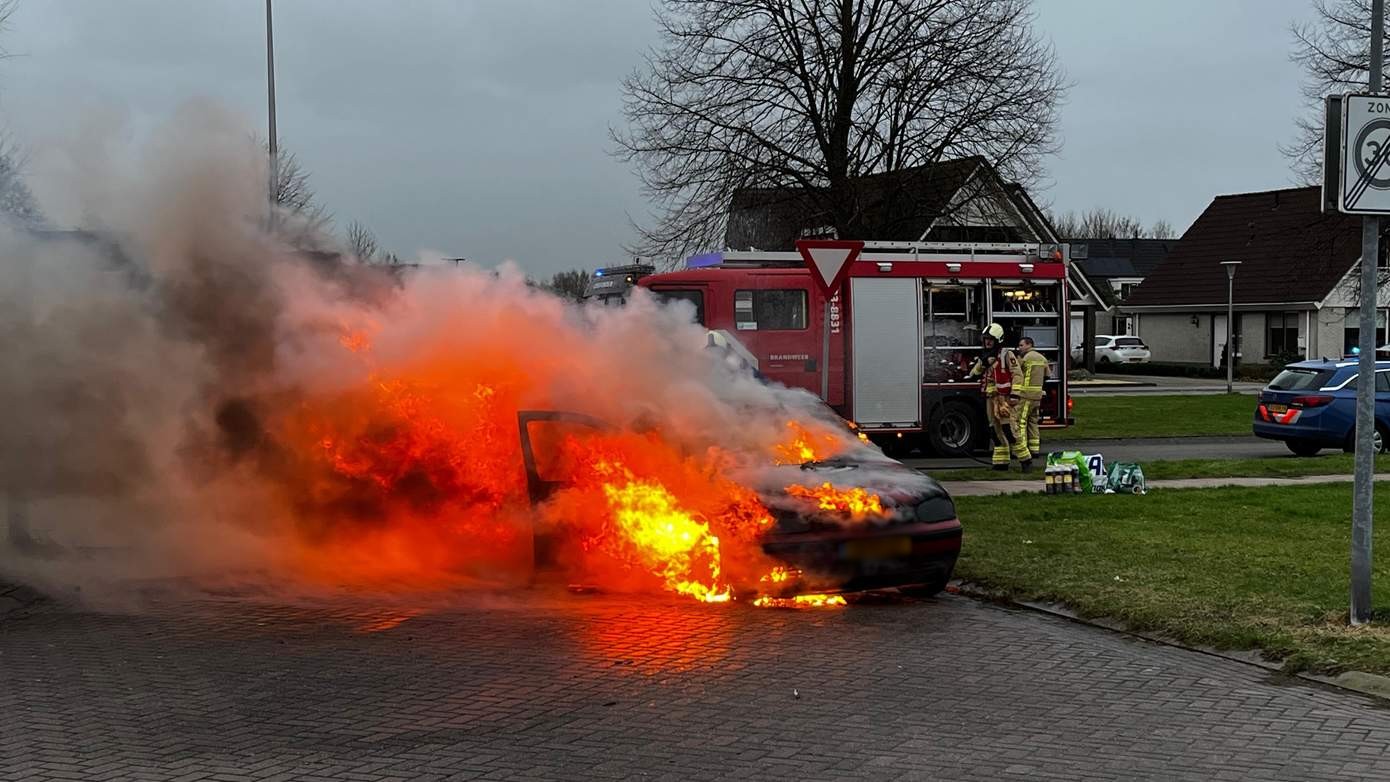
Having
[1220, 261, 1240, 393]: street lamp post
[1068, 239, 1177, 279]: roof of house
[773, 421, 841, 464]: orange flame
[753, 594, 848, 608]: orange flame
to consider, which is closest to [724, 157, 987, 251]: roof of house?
[1220, 261, 1240, 393]: street lamp post

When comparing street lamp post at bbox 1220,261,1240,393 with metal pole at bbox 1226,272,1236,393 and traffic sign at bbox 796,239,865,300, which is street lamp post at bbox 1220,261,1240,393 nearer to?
metal pole at bbox 1226,272,1236,393

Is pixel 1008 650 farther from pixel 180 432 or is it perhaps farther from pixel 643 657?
pixel 180 432

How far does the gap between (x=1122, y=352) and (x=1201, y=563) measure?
49553mm

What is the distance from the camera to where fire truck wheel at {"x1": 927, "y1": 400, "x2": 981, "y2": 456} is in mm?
18891

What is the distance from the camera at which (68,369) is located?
9555 mm

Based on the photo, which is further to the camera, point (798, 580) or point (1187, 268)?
point (1187, 268)

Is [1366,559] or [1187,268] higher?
[1187,268]

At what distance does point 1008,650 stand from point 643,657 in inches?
84.3

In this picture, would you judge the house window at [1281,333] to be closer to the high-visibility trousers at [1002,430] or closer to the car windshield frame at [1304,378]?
the car windshield frame at [1304,378]

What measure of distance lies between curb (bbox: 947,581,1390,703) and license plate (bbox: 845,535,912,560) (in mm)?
1087

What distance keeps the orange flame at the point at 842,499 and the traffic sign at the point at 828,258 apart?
15.5ft

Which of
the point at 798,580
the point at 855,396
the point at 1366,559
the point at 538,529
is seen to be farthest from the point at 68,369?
the point at 855,396

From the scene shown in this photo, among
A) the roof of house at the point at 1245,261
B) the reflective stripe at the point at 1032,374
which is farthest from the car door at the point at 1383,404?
the roof of house at the point at 1245,261

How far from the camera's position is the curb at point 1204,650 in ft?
21.4
